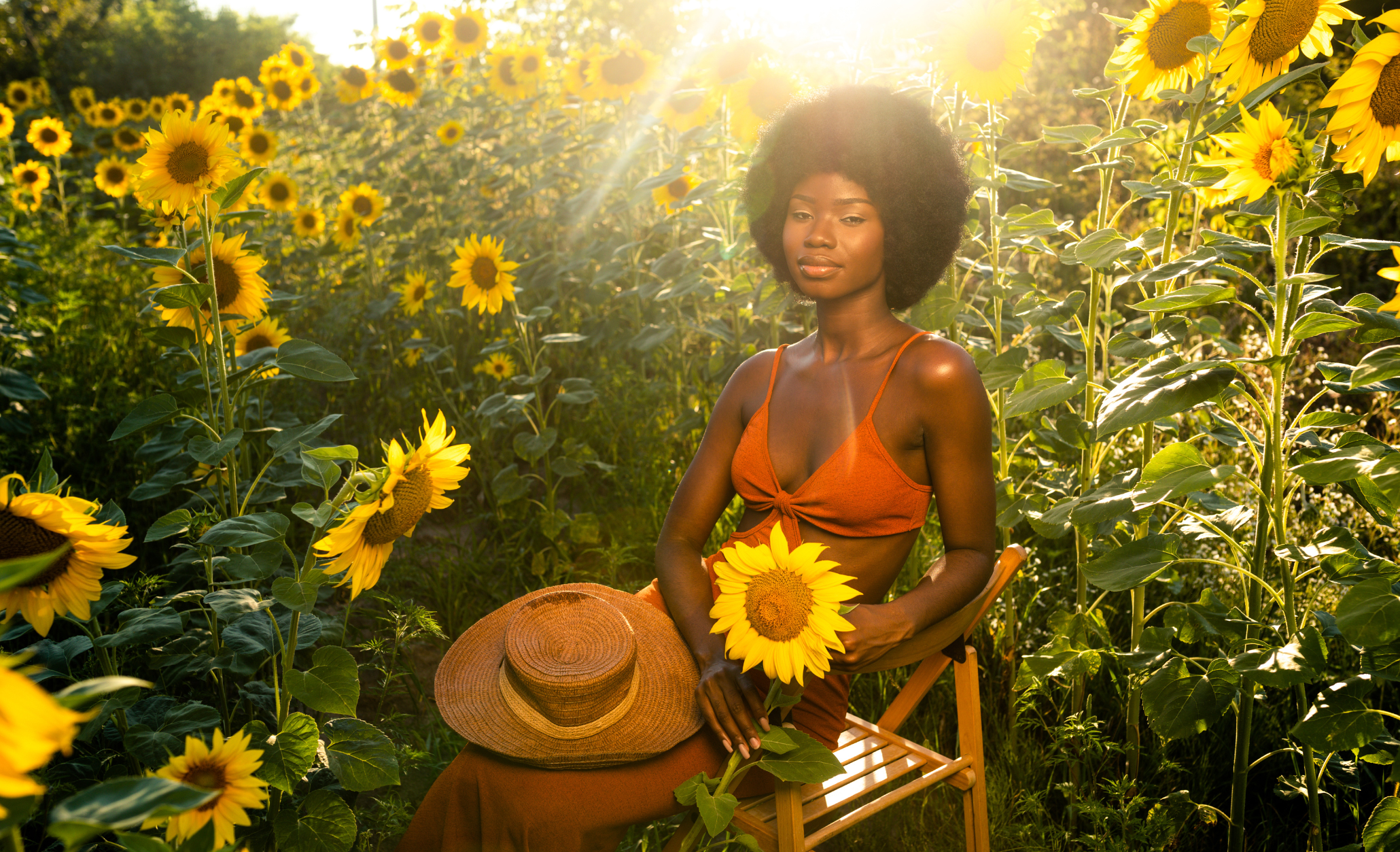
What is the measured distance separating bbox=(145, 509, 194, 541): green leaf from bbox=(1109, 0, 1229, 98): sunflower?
79.2 inches

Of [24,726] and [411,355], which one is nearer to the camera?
[24,726]

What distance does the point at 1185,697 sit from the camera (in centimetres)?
173

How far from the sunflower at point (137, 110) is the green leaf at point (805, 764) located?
280 inches

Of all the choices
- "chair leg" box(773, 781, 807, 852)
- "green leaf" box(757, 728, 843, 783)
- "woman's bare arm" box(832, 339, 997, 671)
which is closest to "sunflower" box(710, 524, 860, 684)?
"green leaf" box(757, 728, 843, 783)

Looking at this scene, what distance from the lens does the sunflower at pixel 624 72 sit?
3998mm

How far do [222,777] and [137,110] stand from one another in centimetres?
694

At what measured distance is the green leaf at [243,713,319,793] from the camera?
1.42m

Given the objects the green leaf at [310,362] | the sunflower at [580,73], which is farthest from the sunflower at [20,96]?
the green leaf at [310,362]

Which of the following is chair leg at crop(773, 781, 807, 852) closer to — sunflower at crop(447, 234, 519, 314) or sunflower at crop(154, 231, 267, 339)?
sunflower at crop(154, 231, 267, 339)

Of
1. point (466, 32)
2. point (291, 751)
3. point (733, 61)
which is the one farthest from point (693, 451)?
point (466, 32)

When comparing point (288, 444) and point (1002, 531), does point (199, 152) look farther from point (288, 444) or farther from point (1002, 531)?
point (1002, 531)

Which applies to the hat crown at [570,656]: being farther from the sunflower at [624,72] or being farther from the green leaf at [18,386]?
the sunflower at [624,72]

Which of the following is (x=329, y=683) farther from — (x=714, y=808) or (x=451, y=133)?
(x=451, y=133)

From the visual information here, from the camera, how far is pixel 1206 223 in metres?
4.47
